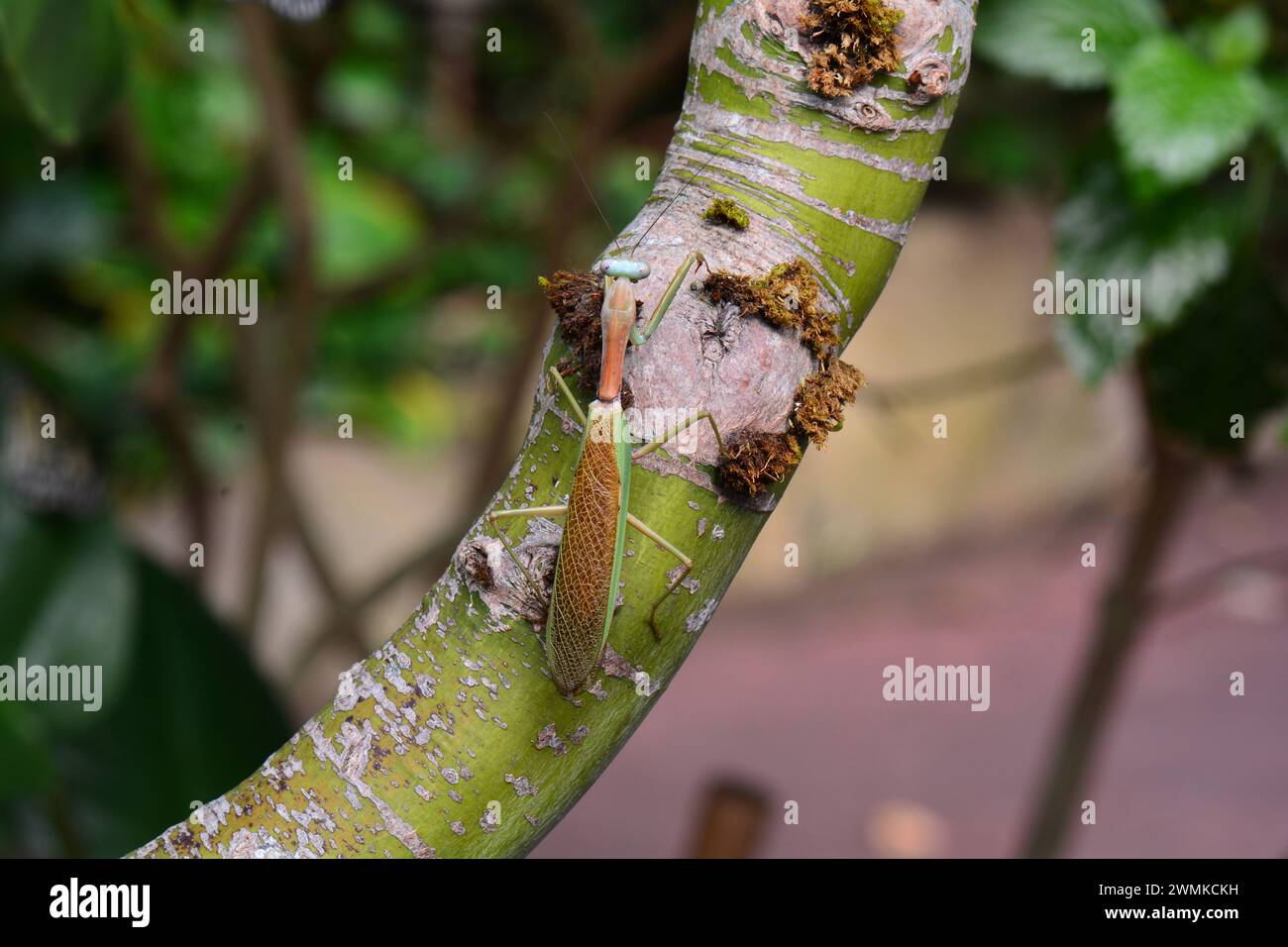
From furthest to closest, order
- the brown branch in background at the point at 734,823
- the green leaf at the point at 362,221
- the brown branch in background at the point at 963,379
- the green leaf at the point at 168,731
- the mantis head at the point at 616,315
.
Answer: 1. the green leaf at the point at 362,221
2. the brown branch in background at the point at 963,379
3. the green leaf at the point at 168,731
4. the brown branch in background at the point at 734,823
5. the mantis head at the point at 616,315

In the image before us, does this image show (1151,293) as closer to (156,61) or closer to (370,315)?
(156,61)

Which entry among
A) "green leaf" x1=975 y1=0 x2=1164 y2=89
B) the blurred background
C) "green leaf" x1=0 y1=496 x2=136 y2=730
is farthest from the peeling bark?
"green leaf" x1=0 y1=496 x2=136 y2=730

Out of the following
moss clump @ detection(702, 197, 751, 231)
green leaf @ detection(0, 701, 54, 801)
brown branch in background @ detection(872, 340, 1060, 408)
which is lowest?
green leaf @ detection(0, 701, 54, 801)

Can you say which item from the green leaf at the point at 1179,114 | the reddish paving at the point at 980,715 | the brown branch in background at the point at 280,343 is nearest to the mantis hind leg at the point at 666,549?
the green leaf at the point at 1179,114

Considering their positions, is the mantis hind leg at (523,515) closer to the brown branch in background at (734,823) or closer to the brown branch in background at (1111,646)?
the brown branch in background at (734,823)

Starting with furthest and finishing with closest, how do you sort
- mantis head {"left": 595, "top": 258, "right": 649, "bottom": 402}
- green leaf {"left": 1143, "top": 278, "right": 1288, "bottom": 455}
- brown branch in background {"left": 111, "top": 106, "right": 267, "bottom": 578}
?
brown branch in background {"left": 111, "top": 106, "right": 267, "bottom": 578} < green leaf {"left": 1143, "top": 278, "right": 1288, "bottom": 455} < mantis head {"left": 595, "top": 258, "right": 649, "bottom": 402}

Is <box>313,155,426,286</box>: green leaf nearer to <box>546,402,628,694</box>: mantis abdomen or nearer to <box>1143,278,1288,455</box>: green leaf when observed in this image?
<box>1143,278,1288,455</box>: green leaf

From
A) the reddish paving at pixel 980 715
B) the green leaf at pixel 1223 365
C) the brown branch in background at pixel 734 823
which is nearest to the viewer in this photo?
the green leaf at pixel 1223 365
